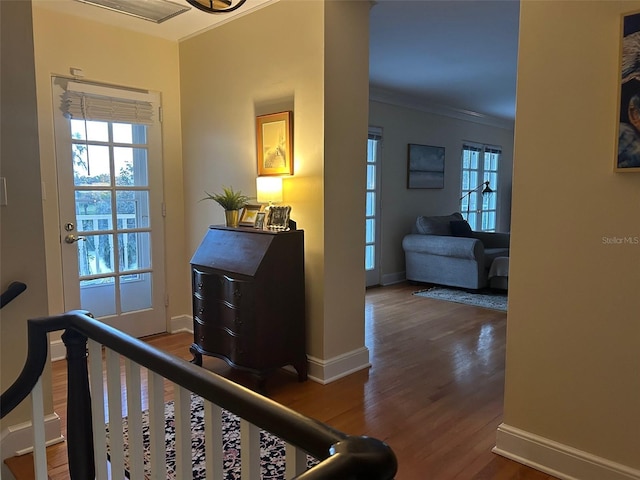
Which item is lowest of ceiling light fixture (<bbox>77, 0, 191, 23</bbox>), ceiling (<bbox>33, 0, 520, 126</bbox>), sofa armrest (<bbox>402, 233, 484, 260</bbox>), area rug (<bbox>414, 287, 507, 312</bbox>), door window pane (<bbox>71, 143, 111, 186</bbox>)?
area rug (<bbox>414, 287, 507, 312</bbox>)

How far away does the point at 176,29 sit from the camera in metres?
3.68

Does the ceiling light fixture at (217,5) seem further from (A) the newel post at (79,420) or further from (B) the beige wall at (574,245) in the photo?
(A) the newel post at (79,420)

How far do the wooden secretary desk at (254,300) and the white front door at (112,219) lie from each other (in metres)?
0.98

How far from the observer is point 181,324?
4176mm

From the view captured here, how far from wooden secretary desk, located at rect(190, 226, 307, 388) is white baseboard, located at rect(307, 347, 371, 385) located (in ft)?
0.24

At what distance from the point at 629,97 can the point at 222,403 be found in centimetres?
187

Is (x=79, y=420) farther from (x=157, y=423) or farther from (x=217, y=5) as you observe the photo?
(x=217, y=5)

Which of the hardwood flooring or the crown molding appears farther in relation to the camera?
the crown molding

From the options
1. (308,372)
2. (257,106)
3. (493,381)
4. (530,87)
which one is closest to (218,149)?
(257,106)

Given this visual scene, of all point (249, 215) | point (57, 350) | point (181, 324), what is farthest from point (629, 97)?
point (57, 350)

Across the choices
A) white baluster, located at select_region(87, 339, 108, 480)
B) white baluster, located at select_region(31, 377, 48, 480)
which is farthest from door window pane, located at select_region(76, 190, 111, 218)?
white baluster, located at select_region(87, 339, 108, 480)

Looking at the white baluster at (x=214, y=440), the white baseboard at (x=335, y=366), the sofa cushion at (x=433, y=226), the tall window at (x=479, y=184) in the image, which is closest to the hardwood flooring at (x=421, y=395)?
the white baseboard at (x=335, y=366)

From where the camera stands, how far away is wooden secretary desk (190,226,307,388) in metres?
2.84

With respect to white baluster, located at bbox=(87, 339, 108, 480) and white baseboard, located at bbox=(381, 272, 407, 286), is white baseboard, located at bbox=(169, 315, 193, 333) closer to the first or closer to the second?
white baluster, located at bbox=(87, 339, 108, 480)
